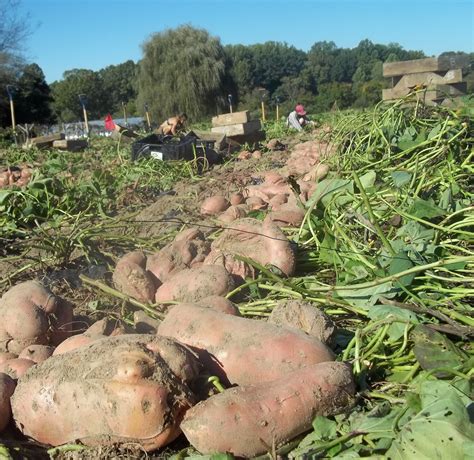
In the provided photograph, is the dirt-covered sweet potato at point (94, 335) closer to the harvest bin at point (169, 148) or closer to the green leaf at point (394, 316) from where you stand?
the green leaf at point (394, 316)

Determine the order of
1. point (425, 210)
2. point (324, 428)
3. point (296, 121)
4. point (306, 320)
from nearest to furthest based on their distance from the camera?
1. point (324, 428)
2. point (306, 320)
3. point (425, 210)
4. point (296, 121)

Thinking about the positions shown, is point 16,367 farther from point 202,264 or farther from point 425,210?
point 425,210

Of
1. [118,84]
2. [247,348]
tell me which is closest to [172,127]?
[247,348]

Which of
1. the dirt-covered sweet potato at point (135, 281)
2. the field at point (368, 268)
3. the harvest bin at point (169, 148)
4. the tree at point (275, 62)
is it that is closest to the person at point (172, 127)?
the harvest bin at point (169, 148)

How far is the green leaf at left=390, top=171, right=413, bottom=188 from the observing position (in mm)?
3062

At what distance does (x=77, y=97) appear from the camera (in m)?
65.6

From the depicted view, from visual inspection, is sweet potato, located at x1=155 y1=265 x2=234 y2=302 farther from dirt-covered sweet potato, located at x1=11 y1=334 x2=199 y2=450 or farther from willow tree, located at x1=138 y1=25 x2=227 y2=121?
willow tree, located at x1=138 y1=25 x2=227 y2=121

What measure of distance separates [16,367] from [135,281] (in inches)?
30.9

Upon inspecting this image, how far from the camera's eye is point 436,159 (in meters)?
Answer: 3.46

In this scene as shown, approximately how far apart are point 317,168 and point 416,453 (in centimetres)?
313

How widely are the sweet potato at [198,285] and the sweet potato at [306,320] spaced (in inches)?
17.5

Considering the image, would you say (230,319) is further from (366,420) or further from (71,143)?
(71,143)

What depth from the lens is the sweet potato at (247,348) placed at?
5.99 ft

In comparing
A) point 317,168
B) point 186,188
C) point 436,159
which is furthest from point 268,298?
point 186,188
